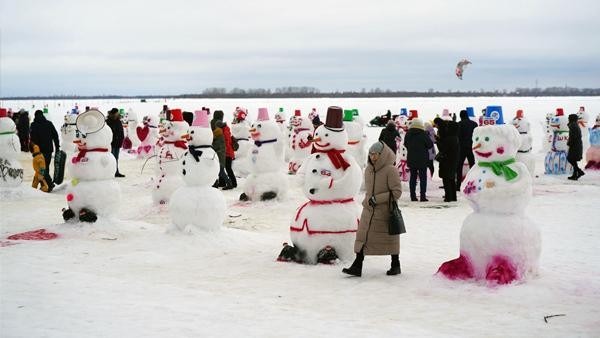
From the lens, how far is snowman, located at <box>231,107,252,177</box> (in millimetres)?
17312

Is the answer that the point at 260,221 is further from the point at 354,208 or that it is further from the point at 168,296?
the point at 168,296

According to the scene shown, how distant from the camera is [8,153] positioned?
13.2 meters

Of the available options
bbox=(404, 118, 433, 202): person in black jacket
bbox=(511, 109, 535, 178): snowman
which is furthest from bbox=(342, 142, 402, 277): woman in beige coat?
bbox=(511, 109, 535, 178): snowman

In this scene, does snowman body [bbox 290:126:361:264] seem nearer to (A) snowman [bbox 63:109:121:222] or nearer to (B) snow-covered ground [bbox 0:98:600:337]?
(B) snow-covered ground [bbox 0:98:600:337]

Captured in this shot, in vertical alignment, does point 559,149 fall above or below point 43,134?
below

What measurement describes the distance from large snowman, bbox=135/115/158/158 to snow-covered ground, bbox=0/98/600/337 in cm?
1075

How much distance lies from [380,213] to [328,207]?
93 centimetres

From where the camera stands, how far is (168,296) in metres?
6.66

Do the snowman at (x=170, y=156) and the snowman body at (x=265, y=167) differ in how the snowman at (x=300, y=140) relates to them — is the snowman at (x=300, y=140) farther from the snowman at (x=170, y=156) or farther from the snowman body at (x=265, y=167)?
the snowman at (x=170, y=156)

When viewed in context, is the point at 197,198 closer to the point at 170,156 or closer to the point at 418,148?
the point at 170,156

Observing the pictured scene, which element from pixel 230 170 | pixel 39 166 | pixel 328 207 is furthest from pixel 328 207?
pixel 39 166

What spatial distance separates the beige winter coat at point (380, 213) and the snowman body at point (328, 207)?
64 centimetres

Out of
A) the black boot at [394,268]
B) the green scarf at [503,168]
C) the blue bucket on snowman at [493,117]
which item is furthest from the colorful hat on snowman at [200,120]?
the green scarf at [503,168]

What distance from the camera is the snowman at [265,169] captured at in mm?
12922
